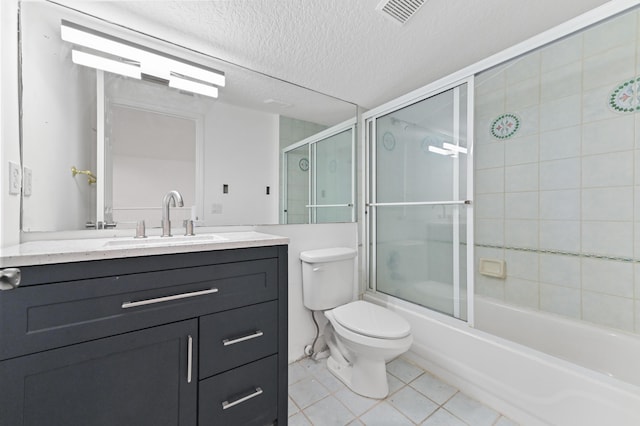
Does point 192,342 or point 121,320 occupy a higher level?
point 121,320

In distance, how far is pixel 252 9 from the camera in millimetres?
1136

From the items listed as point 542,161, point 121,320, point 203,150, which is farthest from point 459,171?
point 121,320

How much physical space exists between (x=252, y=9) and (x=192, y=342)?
143cm

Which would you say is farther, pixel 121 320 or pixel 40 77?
pixel 40 77

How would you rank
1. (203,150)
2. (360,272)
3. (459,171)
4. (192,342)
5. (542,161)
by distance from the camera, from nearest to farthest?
(192,342), (203,150), (459,171), (542,161), (360,272)

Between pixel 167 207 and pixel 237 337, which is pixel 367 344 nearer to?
pixel 237 337

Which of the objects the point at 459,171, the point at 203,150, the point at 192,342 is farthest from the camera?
the point at 459,171

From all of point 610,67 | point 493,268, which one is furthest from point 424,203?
point 610,67

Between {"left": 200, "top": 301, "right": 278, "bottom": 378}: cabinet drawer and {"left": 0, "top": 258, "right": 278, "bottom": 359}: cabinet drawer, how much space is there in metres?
0.04

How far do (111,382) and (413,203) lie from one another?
1840 mm

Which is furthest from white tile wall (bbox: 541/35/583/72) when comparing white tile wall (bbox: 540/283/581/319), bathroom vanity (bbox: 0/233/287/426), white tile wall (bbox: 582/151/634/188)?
bathroom vanity (bbox: 0/233/287/426)

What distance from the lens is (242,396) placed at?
3.29 feet

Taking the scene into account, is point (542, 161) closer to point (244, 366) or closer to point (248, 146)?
point (248, 146)

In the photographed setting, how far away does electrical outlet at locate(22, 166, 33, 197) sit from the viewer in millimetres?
1013
